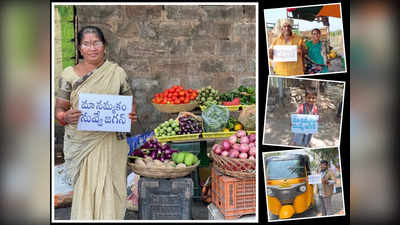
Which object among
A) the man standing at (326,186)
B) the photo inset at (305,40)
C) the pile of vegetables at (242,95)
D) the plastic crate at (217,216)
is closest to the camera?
the photo inset at (305,40)

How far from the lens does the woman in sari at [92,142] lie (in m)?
7.19

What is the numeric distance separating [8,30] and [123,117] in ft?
5.31

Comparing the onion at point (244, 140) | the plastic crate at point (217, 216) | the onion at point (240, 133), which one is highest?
the onion at point (240, 133)

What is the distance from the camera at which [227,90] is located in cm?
741

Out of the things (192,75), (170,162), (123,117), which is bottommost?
(170,162)

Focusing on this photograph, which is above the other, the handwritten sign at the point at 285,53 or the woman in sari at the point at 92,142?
the handwritten sign at the point at 285,53

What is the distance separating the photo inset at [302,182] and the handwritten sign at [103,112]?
1675 mm

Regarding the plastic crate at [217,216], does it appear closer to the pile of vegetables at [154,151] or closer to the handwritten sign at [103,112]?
the pile of vegetables at [154,151]

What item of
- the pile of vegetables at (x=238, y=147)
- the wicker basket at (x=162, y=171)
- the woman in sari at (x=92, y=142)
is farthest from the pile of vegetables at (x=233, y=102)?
the woman in sari at (x=92, y=142)

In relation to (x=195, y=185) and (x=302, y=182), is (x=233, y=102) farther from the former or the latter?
(x=302, y=182)

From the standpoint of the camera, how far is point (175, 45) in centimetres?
729

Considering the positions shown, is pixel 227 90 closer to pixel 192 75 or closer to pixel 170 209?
pixel 192 75

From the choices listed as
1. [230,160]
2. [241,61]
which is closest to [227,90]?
[241,61]

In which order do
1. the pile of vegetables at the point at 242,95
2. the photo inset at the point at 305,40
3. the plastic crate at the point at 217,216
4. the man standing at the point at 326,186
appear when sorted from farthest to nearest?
Result: 1. the pile of vegetables at the point at 242,95
2. the plastic crate at the point at 217,216
3. the man standing at the point at 326,186
4. the photo inset at the point at 305,40
